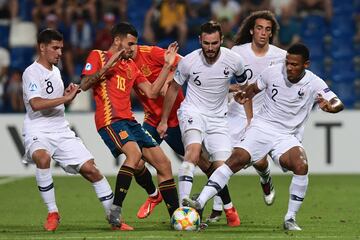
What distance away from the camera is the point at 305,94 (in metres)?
10.4

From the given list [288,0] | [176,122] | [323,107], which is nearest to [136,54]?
[176,122]

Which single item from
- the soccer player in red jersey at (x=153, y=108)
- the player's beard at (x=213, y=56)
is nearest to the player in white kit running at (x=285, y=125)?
the player's beard at (x=213, y=56)

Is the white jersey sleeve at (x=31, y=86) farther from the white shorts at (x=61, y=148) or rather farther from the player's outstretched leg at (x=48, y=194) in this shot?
the player's outstretched leg at (x=48, y=194)

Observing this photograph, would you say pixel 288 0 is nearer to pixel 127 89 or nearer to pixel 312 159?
pixel 312 159

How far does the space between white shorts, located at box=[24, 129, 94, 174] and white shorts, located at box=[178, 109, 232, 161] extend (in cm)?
111

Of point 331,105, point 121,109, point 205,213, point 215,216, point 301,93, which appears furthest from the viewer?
point 205,213

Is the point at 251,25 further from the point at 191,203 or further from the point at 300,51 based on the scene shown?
the point at 191,203

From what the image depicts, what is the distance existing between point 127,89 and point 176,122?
1355 millimetres

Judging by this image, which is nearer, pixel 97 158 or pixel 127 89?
pixel 127 89

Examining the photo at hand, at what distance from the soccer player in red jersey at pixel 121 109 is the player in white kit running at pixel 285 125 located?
63cm

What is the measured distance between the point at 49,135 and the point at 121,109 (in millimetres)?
789

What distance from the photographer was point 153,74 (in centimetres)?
1195

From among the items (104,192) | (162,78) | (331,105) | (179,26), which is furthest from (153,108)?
(179,26)

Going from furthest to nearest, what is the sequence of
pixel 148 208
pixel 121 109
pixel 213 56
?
pixel 148 208 < pixel 213 56 < pixel 121 109
